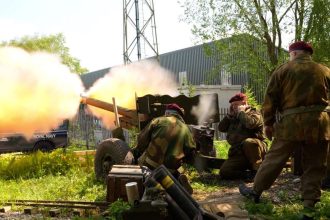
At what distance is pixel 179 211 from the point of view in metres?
4.06

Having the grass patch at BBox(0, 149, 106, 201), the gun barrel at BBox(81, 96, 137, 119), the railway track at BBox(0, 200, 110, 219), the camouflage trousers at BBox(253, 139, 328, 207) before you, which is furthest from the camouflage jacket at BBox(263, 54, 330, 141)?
the gun barrel at BBox(81, 96, 137, 119)

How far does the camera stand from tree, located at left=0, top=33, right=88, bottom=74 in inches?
1580

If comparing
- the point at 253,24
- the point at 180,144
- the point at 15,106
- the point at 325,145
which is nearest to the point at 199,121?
the point at 180,144

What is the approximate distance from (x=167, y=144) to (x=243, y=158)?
5.77 feet

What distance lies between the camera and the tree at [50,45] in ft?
132

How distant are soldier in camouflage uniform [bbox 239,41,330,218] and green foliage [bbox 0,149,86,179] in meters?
5.60

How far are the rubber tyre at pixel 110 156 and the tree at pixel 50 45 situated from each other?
106 feet

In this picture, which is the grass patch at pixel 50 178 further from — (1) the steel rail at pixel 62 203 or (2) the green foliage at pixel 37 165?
(1) the steel rail at pixel 62 203

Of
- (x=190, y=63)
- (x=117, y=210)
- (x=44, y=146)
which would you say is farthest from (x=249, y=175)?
(x=190, y=63)

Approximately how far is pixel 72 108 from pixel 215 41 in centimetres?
1134

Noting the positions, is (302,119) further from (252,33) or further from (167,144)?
(252,33)

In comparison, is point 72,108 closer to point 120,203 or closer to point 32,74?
point 32,74

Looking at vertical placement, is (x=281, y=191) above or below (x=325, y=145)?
below

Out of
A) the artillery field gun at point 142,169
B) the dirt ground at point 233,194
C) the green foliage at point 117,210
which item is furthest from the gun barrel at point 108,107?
the green foliage at point 117,210
